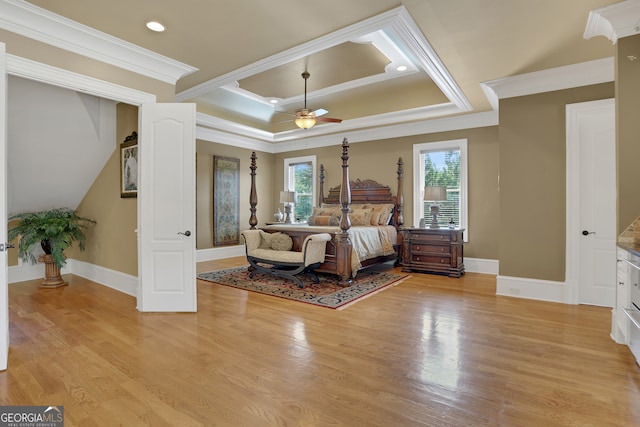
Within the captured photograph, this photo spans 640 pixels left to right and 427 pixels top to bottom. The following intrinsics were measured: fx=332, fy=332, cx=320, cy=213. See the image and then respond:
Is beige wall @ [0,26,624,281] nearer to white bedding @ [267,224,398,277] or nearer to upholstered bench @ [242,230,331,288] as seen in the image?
white bedding @ [267,224,398,277]

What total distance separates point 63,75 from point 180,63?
1179mm

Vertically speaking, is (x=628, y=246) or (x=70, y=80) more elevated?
(x=70, y=80)

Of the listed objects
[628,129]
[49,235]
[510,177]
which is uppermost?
[628,129]

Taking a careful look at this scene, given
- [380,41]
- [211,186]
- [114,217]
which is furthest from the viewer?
[211,186]

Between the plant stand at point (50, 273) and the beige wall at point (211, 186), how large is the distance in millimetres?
2460

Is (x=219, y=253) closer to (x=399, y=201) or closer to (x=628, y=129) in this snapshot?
(x=399, y=201)

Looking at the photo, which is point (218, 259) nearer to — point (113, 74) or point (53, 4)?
point (113, 74)

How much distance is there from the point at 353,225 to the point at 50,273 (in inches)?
193

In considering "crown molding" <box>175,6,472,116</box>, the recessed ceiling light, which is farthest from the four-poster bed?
the recessed ceiling light

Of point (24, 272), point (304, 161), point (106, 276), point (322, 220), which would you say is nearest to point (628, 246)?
point (322, 220)

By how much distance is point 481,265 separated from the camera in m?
5.94

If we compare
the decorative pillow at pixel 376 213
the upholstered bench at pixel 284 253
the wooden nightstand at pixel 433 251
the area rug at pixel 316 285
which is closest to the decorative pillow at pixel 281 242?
the upholstered bench at pixel 284 253

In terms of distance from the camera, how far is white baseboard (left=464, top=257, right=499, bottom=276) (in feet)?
19.1

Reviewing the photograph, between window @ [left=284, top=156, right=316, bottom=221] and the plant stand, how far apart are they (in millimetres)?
4761
